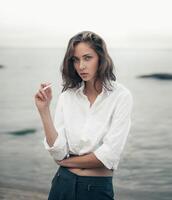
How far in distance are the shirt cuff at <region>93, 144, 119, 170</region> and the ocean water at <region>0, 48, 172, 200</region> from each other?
1204 mm

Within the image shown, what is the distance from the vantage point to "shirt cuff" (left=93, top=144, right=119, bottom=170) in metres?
1.52

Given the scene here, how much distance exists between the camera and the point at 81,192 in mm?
1493

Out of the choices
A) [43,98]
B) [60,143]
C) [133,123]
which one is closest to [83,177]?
[60,143]

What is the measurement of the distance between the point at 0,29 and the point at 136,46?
101cm

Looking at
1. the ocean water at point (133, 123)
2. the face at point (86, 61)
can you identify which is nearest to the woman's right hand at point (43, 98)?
the face at point (86, 61)

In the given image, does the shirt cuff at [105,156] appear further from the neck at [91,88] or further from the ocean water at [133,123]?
the ocean water at [133,123]

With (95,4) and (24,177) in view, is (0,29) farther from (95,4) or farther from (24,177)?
(24,177)

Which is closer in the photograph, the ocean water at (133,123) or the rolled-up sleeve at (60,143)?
the rolled-up sleeve at (60,143)

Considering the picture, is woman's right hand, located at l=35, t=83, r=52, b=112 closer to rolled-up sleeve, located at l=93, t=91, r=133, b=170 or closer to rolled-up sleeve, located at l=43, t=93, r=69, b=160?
rolled-up sleeve, located at l=43, t=93, r=69, b=160

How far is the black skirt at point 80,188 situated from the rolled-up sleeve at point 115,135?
7cm

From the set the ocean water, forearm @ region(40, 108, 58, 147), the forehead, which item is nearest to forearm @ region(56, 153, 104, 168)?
forearm @ region(40, 108, 58, 147)

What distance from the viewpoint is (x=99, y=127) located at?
5.10 ft

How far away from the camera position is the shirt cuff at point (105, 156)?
1.52 meters

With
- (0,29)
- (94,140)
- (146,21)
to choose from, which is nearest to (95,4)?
(146,21)
